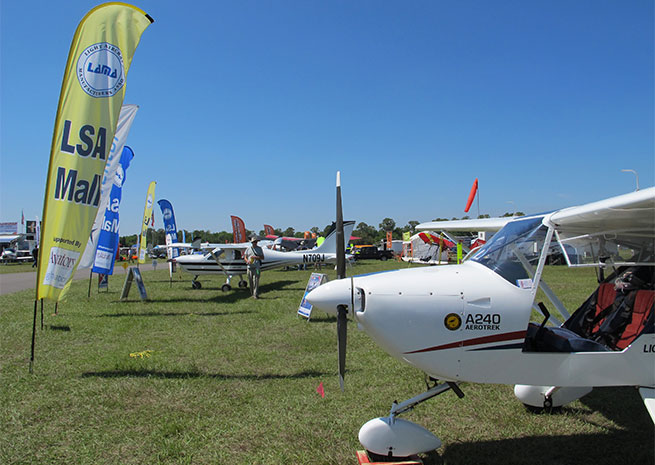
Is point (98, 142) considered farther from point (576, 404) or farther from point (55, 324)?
point (576, 404)

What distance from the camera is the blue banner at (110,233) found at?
11328 mm

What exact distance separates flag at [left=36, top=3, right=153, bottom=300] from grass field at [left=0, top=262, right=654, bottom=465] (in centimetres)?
158

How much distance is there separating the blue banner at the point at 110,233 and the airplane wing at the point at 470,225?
30.2 ft

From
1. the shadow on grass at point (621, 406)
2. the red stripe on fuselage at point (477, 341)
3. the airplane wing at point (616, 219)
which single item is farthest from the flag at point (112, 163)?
the shadow on grass at point (621, 406)

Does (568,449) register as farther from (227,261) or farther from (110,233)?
(227,261)

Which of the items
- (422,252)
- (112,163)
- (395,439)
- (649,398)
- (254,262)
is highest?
(112,163)

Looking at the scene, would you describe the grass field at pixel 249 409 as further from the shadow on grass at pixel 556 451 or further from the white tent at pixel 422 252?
the white tent at pixel 422 252

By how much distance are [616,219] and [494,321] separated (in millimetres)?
1379

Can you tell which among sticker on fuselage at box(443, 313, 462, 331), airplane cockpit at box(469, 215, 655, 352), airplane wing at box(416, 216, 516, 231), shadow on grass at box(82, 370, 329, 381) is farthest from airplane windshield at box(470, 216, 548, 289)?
shadow on grass at box(82, 370, 329, 381)

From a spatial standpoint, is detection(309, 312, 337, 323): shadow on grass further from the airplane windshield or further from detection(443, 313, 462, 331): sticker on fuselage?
detection(443, 313, 462, 331): sticker on fuselage

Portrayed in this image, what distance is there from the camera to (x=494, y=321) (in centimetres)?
320

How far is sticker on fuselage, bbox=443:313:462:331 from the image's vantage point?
10.4 ft

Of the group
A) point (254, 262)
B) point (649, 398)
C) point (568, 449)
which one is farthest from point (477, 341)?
point (254, 262)

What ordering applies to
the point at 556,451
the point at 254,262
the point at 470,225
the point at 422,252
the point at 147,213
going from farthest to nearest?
1. the point at 422,252
2. the point at 147,213
3. the point at 254,262
4. the point at 470,225
5. the point at 556,451
